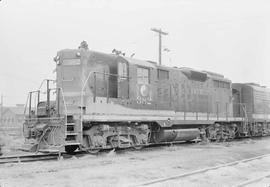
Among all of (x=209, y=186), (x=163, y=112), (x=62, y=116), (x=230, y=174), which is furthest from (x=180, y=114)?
(x=209, y=186)

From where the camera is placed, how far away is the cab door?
12.5m

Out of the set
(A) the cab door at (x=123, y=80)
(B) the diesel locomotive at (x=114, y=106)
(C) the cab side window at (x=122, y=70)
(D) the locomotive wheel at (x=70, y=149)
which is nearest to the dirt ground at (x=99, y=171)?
(B) the diesel locomotive at (x=114, y=106)

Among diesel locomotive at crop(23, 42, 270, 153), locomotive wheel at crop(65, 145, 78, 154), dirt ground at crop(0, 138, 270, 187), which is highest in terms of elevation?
diesel locomotive at crop(23, 42, 270, 153)

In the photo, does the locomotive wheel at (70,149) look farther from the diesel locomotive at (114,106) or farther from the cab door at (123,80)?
the cab door at (123,80)

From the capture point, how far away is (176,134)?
582 inches

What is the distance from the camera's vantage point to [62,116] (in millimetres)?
10664

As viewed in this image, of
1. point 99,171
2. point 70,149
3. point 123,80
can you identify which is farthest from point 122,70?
point 99,171

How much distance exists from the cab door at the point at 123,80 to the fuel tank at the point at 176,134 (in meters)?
2.64

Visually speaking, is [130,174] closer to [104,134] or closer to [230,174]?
[230,174]

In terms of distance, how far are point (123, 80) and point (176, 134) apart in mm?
3878

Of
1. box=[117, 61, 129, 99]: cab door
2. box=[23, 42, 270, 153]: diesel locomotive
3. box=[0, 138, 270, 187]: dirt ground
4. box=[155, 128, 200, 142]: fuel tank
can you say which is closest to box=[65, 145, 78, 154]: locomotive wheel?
box=[23, 42, 270, 153]: diesel locomotive

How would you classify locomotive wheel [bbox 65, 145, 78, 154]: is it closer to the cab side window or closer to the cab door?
the cab door

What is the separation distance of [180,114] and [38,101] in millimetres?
6356

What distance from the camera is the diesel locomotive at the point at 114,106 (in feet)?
35.4
